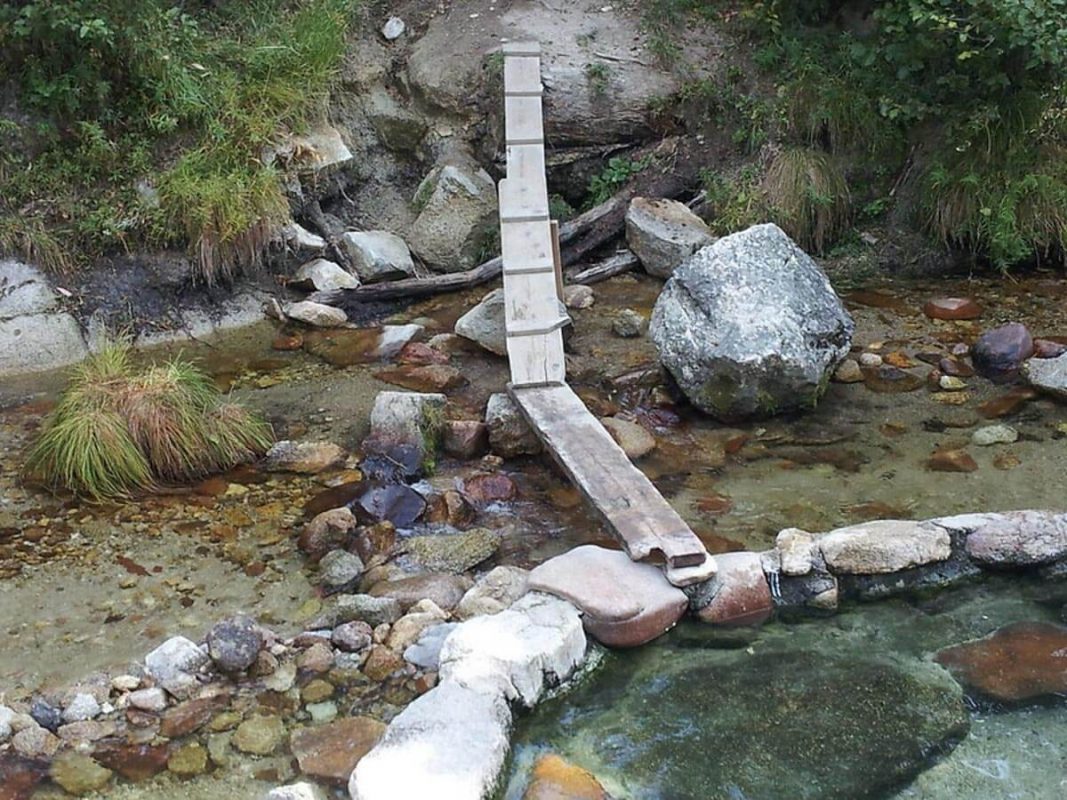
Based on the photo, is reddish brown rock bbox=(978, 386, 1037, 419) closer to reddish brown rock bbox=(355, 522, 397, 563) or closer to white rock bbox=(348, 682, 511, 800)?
reddish brown rock bbox=(355, 522, 397, 563)

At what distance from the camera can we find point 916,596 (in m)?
3.96

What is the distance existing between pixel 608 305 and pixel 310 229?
2.12 meters

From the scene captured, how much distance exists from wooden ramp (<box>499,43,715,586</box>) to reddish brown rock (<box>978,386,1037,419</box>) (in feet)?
6.43

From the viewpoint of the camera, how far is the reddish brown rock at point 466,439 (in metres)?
5.27

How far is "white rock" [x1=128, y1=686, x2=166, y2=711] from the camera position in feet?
11.4

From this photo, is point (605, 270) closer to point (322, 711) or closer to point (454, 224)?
point (454, 224)

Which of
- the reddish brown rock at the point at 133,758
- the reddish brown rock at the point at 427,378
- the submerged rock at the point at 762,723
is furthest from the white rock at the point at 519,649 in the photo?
the reddish brown rock at the point at 427,378

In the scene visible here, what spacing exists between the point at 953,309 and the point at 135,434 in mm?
4577

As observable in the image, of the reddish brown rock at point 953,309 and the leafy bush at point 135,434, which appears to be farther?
the reddish brown rock at point 953,309

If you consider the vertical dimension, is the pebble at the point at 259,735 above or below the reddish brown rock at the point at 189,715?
below

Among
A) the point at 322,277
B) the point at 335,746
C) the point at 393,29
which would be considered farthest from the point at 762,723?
the point at 393,29

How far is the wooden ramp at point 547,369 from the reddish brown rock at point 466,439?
23cm

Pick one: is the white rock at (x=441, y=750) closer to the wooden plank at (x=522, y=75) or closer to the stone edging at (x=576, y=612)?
the stone edging at (x=576, y=612)

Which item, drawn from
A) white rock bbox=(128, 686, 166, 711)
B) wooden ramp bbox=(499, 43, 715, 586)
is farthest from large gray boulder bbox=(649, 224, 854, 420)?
white rock bbox=(128, 686, 166, 711)
